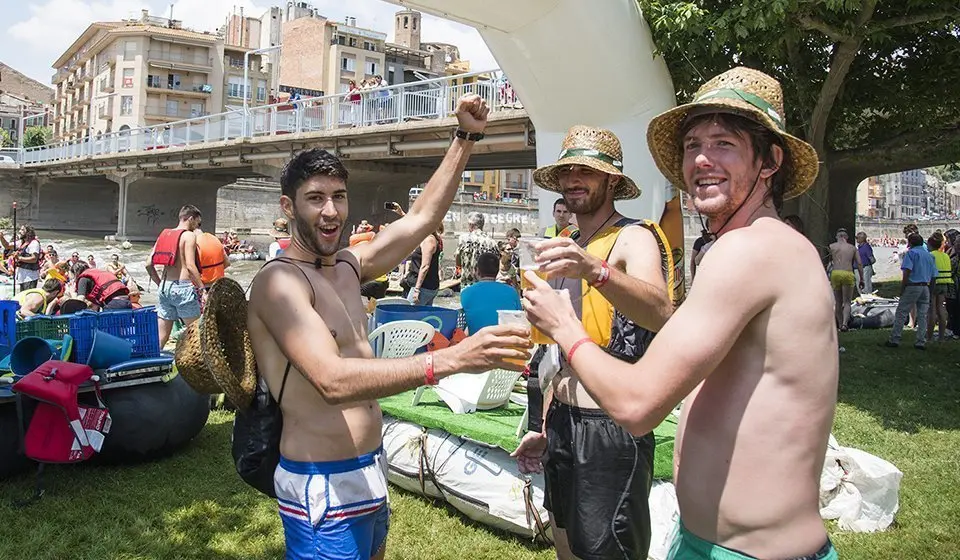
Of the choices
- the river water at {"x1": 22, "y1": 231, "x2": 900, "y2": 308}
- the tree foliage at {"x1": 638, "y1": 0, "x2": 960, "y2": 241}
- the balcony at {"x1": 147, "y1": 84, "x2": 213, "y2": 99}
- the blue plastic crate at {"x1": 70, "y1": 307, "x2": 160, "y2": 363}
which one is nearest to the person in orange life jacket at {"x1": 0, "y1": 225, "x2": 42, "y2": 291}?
the river water at {"x1": 22, "y1": 231, "x2": 900, "y2": 308}

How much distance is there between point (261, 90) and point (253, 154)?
63.5 meters

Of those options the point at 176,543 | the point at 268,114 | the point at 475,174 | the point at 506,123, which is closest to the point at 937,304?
the point at 506,123

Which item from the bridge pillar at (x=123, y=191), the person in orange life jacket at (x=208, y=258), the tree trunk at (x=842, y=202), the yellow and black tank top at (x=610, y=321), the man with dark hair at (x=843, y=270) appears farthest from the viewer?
the bridge pillar at (x=123, y=191)

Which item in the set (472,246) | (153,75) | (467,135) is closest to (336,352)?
(467,135)

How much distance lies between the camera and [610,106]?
276 inches

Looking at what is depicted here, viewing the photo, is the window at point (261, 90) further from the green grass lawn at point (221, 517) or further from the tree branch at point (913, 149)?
the green grass lawn at point (221, 517)

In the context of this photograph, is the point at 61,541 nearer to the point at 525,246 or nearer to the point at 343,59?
the point at 525,246

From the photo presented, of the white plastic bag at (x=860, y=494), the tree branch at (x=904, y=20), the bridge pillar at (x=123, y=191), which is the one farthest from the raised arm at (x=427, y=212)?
the bridge pillar at (x=123, y=191)

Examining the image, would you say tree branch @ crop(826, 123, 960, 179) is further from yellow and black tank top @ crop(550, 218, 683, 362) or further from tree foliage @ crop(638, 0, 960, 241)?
yellow and black tank top @ crop(550, 218, 683, 362)

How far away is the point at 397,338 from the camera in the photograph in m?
5.86

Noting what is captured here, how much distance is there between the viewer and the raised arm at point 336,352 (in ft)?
6.33

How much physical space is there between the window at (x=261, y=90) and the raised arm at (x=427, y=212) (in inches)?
3608

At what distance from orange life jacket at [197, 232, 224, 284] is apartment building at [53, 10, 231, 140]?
79.8 metres

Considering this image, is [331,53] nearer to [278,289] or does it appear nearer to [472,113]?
[472,113]
